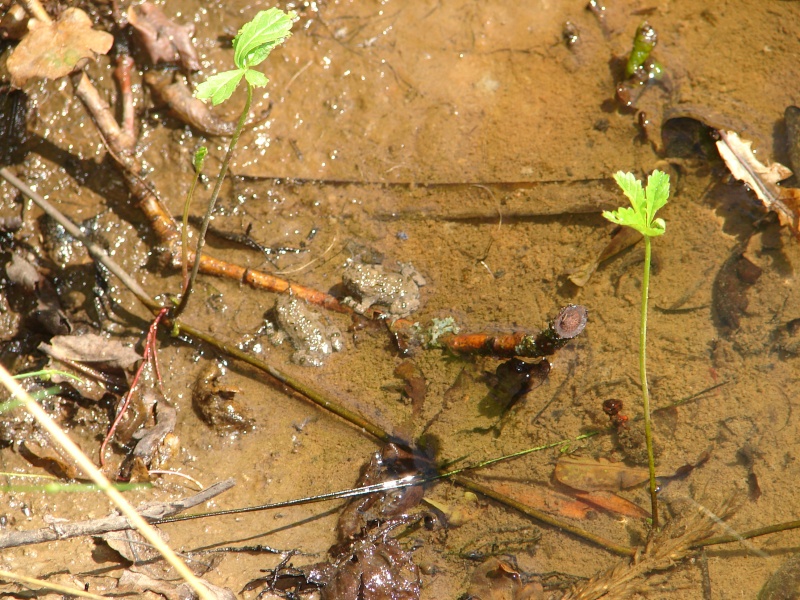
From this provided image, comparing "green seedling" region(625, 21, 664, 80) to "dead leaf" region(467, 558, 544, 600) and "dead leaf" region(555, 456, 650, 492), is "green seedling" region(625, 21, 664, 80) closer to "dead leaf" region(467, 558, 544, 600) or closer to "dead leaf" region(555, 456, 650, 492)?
"dead leaf" region(555, 456, 650, 492)

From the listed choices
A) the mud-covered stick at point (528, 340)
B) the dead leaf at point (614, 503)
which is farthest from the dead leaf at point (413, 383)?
the dead leaf at point (614, 503)

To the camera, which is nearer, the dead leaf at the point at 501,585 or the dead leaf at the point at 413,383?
the dead leaf at the point at 501,585

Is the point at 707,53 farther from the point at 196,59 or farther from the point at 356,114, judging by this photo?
the point at 196,59

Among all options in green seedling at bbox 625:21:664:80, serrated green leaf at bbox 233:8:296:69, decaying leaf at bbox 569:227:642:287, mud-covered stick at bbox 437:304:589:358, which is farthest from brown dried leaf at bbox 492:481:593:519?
green seedling at bbox 625:21:664:80

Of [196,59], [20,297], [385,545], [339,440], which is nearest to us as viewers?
[385,545]

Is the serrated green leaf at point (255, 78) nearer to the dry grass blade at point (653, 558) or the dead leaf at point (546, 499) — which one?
the dead leaf at point (546, 499)

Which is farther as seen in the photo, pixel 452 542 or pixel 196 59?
pixel 196 59

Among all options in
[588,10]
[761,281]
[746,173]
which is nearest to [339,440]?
[761,281]
